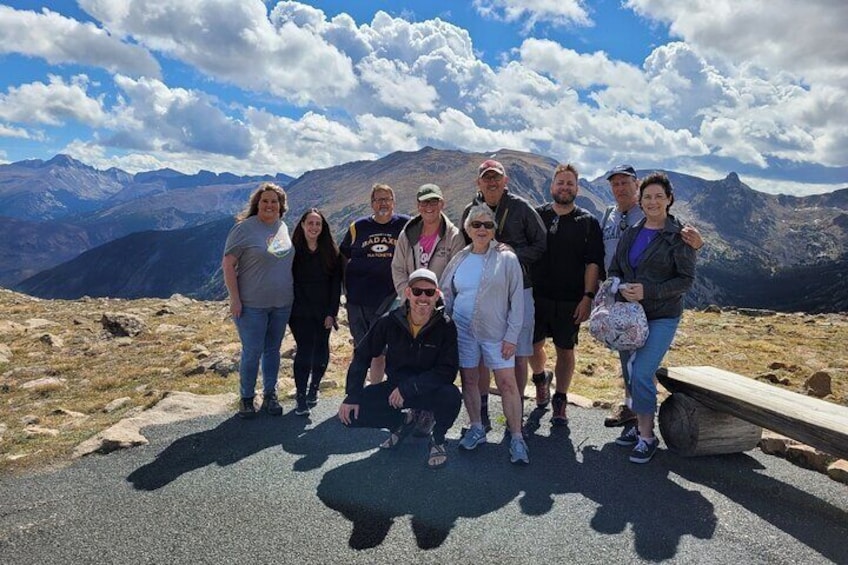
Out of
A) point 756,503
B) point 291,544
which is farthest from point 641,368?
point 291,544

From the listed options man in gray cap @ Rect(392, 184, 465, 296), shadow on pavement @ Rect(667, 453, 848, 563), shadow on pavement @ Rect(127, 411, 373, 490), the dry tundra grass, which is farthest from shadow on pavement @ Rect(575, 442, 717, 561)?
man in gray cap @ Rect(392, 184, 465, 296)

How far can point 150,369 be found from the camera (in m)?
13.7

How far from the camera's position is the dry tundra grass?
9.58 metres

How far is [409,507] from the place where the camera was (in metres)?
6.33

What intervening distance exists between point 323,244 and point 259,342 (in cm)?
213

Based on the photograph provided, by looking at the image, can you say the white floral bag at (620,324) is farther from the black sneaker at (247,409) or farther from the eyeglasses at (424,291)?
the black sneaker at (247,409)

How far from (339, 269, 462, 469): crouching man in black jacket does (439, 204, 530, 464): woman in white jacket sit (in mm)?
313

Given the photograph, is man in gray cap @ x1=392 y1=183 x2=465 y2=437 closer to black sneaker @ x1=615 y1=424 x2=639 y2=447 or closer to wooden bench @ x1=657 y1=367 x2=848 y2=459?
black sneaker @ x1=615 y1=424 x2=639 y2=447

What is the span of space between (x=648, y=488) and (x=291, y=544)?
4695 mm

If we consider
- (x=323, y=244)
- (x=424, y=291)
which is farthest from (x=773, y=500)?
(x=323, y=244)

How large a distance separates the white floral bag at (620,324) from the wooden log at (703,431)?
1.47 metres

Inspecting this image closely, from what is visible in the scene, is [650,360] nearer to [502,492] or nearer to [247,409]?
[502,492]

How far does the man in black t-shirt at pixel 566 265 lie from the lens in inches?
329

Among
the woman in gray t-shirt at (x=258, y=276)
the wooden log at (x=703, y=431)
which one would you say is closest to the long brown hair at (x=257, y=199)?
the woman in gray t-shirt at (x=258, y=276)
